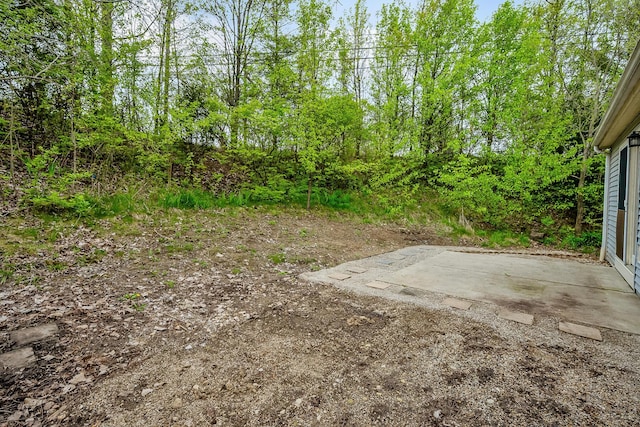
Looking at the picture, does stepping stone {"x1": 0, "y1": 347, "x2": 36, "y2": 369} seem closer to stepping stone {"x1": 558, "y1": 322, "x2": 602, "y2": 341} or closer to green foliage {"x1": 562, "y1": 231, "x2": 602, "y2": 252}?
stepping stone {"x1": 558, "y1": 322, "x2": 602, "y2": 341}

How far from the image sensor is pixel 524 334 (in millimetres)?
2129

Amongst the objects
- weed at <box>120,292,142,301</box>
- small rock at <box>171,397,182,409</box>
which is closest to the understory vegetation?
weed at <box>120,292,142,301</box>

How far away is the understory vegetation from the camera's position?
4582 millimetres

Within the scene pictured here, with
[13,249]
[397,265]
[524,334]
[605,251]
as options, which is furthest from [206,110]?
[605,251]

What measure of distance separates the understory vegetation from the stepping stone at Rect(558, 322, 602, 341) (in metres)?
5.17

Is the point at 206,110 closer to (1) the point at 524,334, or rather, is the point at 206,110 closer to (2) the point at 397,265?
(2) the point at 397,265

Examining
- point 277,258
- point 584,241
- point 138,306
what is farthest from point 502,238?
point 138,306

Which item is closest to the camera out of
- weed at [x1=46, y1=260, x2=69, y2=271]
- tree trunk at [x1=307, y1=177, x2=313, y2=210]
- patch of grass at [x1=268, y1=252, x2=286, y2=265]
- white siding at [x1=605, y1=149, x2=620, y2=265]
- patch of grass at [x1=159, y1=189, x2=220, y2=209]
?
weed at [x1=46, y1=260, x2=69, y2=271]

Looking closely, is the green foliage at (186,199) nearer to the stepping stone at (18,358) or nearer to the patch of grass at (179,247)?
the patch of grass at (179,247)

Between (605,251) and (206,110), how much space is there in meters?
8.21

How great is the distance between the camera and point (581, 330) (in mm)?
2184

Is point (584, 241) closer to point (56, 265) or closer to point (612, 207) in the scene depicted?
point (612, 207)

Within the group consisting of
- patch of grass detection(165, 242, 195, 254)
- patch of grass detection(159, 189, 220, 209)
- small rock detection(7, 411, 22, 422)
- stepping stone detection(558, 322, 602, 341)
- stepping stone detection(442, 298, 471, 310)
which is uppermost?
patch of grass detection(159, 189, 220, 209)

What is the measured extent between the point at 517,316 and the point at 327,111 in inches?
206
